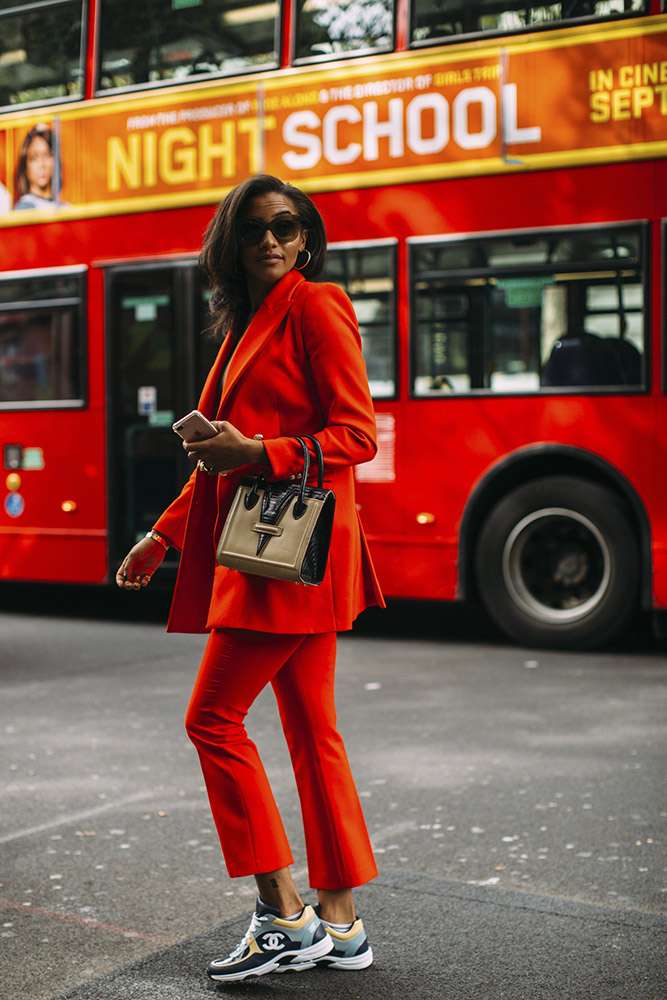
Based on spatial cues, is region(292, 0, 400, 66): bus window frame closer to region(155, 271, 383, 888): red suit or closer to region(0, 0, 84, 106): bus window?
region(0, 0, 84, 106): bus window

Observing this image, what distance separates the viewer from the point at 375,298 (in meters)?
9.04

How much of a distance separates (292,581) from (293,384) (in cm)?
50

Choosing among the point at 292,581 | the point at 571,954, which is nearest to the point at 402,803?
the point at 571,954

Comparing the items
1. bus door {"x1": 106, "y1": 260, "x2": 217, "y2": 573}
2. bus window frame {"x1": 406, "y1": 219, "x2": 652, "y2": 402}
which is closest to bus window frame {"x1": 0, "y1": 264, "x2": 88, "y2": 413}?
bus door {"x1": 106, "y1": 260, "x2": 217, "y2": 573}

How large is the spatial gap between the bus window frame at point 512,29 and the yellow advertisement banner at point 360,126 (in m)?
0.04

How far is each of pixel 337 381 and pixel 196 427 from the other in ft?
1.24

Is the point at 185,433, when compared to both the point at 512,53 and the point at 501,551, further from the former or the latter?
the point at 512,53

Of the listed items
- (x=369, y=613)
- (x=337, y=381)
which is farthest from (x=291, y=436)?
(x=369, y=613)

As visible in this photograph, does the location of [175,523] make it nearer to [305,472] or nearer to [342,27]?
[305,472]

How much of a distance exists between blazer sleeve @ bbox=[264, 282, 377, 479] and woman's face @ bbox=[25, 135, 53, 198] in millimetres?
7693

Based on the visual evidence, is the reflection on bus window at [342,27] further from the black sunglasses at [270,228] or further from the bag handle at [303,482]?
the bag handle at [303,482]

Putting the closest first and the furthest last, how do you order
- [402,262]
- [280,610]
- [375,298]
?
1. [280,610]
2. [402,262]
3. [375,298]

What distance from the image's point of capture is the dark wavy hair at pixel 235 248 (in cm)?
325

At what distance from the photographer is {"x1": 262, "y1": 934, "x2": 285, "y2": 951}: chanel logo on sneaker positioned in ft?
10.5
